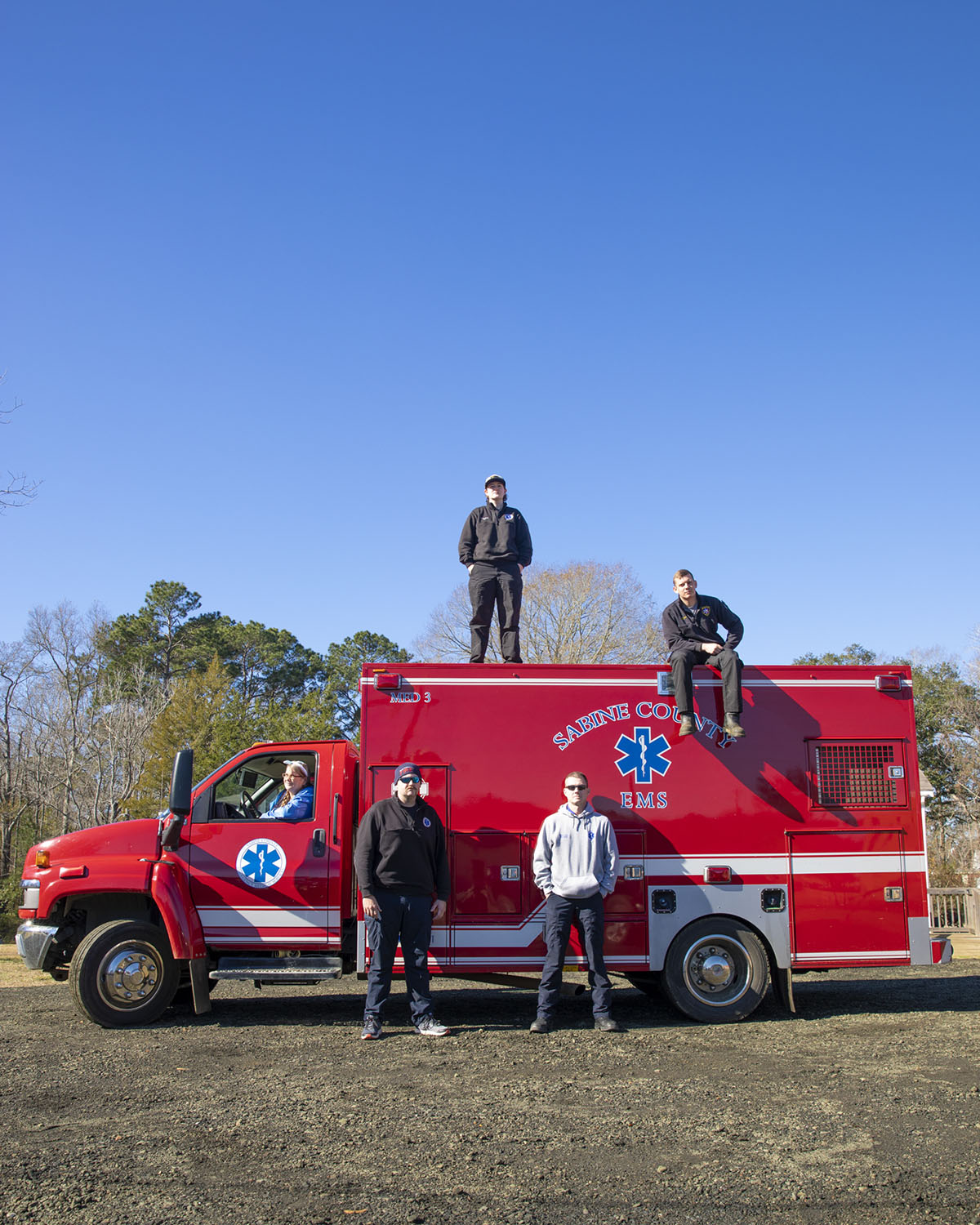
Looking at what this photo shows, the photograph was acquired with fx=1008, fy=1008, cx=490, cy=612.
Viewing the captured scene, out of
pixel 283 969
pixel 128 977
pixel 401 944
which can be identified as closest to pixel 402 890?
pixel 401 944

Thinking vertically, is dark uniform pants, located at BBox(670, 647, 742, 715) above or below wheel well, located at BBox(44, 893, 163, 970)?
above

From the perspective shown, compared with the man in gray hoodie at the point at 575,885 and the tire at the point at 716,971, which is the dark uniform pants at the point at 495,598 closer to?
→ the man in gray hoodie at the point at 575,885

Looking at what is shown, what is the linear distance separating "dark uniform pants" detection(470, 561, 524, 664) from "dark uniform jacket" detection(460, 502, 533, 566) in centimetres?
9

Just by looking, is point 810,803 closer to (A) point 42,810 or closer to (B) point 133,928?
(B) point 133,928

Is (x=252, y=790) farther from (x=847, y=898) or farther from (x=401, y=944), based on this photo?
(x=847, y=898)

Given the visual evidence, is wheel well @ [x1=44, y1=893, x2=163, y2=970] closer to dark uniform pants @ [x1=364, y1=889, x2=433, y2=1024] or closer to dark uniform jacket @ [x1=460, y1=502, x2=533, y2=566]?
dark uniform pants @ [x1=364, y1=889, x2=433, y2=1024]

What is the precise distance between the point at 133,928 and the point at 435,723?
2981 mm

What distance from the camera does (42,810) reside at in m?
38.1

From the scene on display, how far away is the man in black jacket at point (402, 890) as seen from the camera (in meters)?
7.87

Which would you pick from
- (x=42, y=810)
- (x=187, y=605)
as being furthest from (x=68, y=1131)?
(x=187, y=605)

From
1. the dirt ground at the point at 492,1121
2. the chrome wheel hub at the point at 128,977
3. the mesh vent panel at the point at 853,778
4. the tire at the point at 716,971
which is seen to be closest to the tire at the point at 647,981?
the tire at the point at 716,971

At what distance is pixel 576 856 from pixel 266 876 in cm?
264

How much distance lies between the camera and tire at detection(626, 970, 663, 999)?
28.5 feet

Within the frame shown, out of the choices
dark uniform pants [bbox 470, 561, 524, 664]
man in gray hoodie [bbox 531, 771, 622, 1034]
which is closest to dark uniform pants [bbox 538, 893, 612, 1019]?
man in gray hoodie [bbox 531, 771, 622, 1034]
